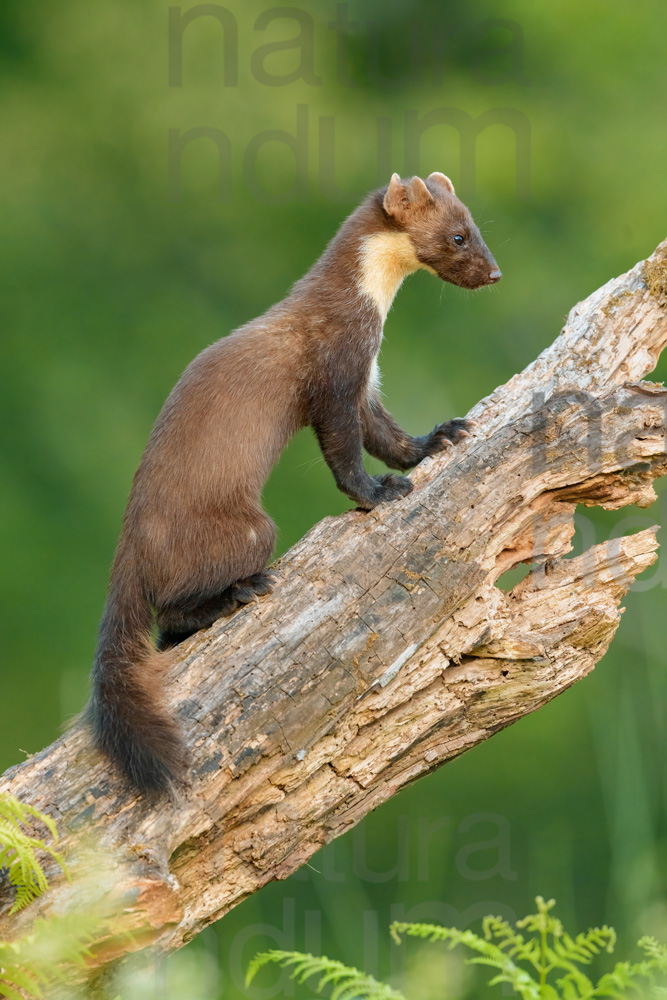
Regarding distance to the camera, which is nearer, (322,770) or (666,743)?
(322,770)

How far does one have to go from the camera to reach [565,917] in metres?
6.14

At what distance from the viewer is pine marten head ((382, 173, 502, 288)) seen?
3.59 meters

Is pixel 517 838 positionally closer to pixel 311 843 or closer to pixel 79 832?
pixel 311 843

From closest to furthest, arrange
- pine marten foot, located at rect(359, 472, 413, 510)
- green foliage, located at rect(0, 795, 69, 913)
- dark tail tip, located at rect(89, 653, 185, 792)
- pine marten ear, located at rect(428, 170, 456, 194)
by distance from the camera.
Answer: green foliage, located at rect(0, 795, 69, 913) < dark tail tip, located at rect(89, 653, 185, 792) < pine marten foot, located at rect(359, 472, 413, 510) < pine marten ear, located at rect(428, 170, 456, 194)

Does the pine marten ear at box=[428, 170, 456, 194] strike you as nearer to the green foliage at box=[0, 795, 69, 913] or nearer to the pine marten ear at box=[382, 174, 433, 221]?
the pine marten ear at box=[382, 174, 433, 221]

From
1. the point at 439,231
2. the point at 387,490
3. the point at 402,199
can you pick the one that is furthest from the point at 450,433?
the point at 402,199

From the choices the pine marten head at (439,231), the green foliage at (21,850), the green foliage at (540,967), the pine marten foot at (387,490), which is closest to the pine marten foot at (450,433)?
the pine marten foot at (387,490)

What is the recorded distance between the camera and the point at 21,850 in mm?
1778

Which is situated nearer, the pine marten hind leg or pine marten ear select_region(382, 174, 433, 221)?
the pine marten hind leg

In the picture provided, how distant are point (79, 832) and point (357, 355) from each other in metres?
1.75

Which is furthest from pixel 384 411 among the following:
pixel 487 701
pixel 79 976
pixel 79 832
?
pixel 79 976

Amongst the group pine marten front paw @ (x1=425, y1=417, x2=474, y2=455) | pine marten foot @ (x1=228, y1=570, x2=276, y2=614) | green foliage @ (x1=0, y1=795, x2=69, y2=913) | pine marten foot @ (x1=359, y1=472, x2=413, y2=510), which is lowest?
green foliage @ (x1=0, y1=795, x2=69, y2=913)

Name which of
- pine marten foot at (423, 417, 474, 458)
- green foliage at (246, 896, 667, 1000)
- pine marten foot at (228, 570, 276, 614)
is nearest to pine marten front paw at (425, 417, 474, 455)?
pine marten foot at (423, 417, 474, 458)

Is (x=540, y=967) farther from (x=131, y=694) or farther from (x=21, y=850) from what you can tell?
(x=131, y=694)
